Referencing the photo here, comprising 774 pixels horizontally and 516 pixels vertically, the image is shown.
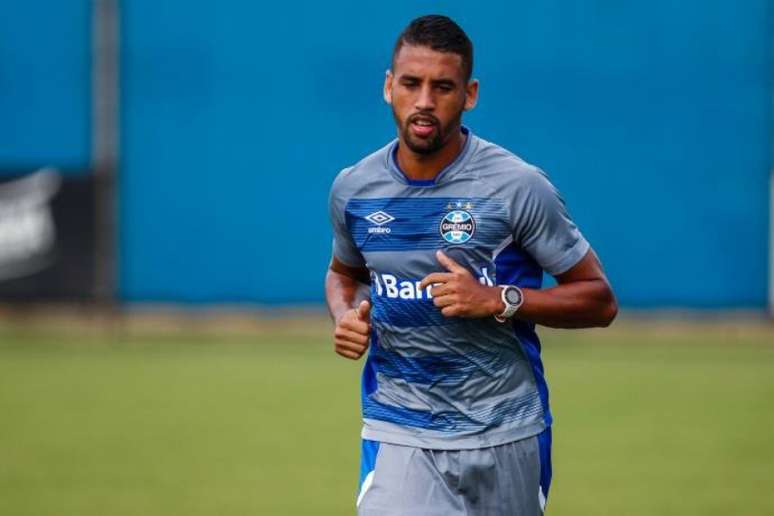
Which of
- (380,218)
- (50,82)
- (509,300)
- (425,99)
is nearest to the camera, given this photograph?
(509,300)

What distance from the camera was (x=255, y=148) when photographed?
56.6 feet

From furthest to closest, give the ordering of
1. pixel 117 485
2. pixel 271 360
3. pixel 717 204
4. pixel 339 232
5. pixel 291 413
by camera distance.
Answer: pixel 717 204 → pixel 271 360 → pixel 291 413 → pixel 117 485 → pixel 339 232

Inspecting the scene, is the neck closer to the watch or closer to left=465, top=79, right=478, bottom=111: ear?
left=465, top=79, right=478, bottom=111: ear

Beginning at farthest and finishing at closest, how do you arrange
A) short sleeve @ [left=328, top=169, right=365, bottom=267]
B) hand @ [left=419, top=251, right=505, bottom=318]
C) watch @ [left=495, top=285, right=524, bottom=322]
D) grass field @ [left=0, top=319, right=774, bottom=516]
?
grass field @ [left=0, top=319, right=774, bottom=516] < short sleeve @ [left=328, top=169, right=365, bottom=267] < watch @ [left=495, top=285, right=524, bottom=322] < hand @ [left=419, top=251, right=505, bottom=318]

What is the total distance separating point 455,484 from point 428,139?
42.9 inches

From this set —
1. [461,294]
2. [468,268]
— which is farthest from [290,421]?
[461,294]

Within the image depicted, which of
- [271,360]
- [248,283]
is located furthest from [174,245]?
[271,360]

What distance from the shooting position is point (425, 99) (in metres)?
5.03

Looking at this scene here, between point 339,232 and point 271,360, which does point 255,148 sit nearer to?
point 271,360

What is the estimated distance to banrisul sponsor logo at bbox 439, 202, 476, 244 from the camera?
504cm

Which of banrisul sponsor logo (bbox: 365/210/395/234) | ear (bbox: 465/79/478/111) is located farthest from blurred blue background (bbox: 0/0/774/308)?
banrisul sponsor logo (bbox: 365/210/395/234)

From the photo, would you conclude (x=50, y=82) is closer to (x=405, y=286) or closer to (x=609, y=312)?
(x=405, y=286)

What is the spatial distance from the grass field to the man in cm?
365

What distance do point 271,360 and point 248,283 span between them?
208 centimetres
